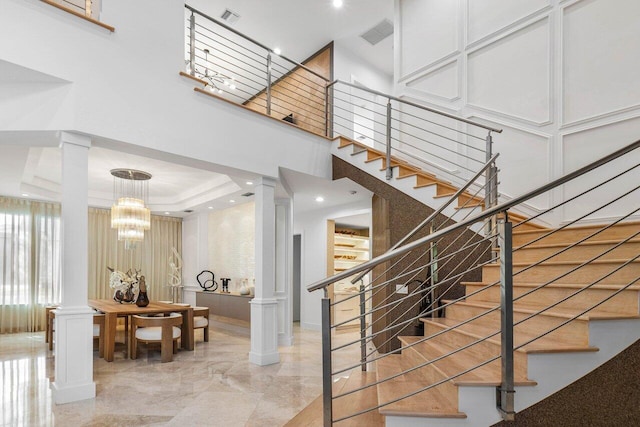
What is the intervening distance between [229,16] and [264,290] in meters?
4.38

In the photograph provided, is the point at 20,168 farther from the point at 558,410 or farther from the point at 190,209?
the point at 558,410

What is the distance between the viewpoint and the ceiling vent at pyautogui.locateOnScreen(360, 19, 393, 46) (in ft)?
21.1

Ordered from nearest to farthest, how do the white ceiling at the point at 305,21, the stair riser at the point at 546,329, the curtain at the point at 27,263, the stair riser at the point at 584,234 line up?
the stair riser at the point at 546,329 < the stair riser at the point at 584,234 < the white ceiling at the point at 305,21 < the curtain at the point at 27,263

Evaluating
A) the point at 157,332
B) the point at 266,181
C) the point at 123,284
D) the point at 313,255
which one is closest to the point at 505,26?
the point at 266,181

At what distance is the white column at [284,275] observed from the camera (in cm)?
596

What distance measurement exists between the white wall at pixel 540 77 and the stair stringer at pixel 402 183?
2.71 feet

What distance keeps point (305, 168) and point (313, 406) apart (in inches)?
120

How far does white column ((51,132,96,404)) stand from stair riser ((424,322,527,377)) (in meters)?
3.04

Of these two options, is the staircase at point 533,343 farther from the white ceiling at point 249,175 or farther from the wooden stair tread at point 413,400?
the white ceiling at point 249,175

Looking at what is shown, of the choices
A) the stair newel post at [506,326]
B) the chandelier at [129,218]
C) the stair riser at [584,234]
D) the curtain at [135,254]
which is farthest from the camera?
the curtain at [135,254]

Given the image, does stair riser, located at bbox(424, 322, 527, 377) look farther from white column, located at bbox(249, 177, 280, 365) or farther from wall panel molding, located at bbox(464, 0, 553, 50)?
wall panel molding, located at bbox(464, 0, 553, 50)

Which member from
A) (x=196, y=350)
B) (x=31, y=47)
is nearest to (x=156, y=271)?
(x=196, y=350)

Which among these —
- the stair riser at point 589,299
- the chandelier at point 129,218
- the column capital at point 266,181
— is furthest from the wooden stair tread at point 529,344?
the chandelier at point 129,218

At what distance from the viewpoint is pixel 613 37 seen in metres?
3.68
